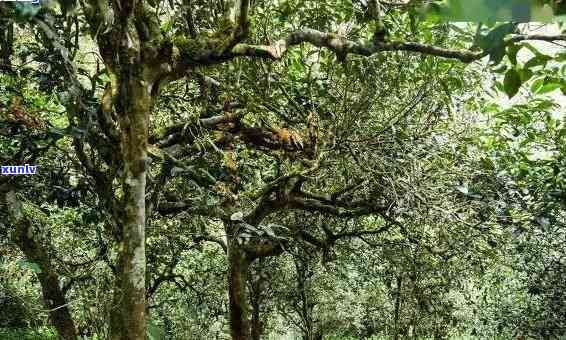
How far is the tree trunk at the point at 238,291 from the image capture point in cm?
834

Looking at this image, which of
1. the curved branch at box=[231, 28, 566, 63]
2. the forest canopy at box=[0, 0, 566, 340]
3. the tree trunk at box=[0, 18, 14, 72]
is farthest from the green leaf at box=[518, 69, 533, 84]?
the tree trunk at box=[0, 18, 14, 72]

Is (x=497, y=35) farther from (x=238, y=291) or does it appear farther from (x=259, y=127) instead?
(x=238, y=291)

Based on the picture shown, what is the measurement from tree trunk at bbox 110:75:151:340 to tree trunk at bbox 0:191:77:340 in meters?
2.63

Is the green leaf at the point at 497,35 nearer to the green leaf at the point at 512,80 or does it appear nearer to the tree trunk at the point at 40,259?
the green leaf at the point at 512,80

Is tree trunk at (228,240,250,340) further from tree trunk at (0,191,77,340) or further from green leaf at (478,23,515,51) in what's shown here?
green leaf at (478,23,515,51)

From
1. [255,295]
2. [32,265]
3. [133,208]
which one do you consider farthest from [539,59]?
[255,295]

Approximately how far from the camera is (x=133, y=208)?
12.3 ft

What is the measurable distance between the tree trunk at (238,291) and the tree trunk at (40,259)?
2.58 metres

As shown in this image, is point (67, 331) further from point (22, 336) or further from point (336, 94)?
point (22, 336)

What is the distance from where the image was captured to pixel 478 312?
17.0 meters

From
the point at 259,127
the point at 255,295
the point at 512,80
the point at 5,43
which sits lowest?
the point at 512,80

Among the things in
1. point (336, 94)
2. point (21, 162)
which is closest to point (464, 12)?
point (336, 94)

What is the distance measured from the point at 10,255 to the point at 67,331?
4288 millimetres

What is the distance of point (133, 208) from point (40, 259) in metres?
3.08
